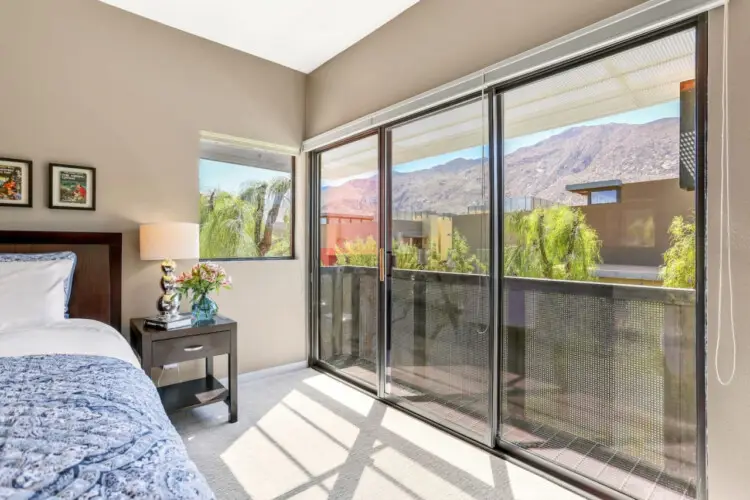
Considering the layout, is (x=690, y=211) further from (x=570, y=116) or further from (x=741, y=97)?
(x=570, y=116)

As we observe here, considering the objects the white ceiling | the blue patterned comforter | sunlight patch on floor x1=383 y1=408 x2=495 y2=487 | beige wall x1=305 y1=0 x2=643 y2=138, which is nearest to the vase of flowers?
the blue patterned comforter

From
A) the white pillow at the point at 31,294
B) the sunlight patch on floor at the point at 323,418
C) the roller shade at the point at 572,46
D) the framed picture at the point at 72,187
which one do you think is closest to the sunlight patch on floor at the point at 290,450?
the sunlight patch on floor at the point at 323,418

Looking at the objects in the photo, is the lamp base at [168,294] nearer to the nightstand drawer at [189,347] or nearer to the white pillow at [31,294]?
the nightstand drawer at [189,347]

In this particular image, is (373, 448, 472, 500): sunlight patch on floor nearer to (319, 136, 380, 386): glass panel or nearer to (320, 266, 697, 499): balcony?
(320, 266, 697, 499): balcony

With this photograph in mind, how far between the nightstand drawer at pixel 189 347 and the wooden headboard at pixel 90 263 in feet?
1.74

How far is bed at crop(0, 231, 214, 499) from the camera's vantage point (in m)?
0.79

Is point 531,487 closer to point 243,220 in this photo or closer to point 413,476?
point 413,476

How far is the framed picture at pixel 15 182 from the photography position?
94.0 inches

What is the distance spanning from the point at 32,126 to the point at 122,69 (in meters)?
0.68

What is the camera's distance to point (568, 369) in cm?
203

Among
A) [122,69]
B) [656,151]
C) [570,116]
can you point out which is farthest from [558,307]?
[122,69]

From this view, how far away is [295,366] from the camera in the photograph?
12.0 ft

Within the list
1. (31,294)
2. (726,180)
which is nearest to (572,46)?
(726,180)

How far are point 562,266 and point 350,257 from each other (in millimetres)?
1784
